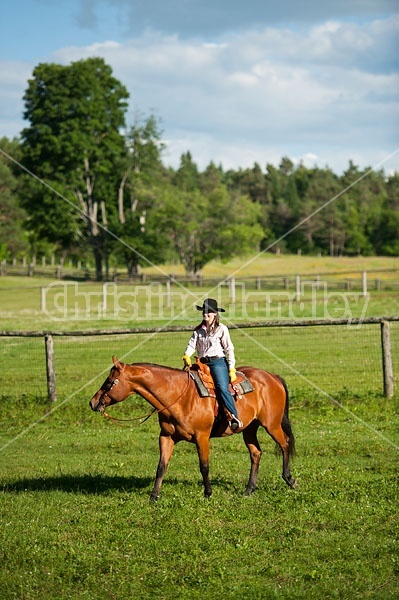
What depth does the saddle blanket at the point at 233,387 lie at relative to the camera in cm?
930

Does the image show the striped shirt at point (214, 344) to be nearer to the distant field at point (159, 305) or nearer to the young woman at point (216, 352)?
the young woman at point (216, 352)

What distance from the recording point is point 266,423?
392 inches

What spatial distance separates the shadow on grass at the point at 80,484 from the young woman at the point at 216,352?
1.73m

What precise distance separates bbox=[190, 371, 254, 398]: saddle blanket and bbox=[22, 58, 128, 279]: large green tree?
5684cm

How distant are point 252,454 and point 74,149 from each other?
5907cm

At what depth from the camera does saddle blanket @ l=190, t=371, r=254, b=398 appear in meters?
9.30

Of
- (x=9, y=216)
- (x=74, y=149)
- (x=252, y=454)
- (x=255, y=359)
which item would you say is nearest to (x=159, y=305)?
(x=255, y=359)

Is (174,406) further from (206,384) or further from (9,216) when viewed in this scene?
(9,216)

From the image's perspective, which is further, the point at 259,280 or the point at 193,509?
the point at 259,280

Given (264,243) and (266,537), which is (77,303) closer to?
(266,537)

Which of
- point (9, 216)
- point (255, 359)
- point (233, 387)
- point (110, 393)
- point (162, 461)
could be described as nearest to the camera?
point (110, 393)

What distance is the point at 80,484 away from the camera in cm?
1004

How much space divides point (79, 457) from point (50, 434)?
83.2 inches

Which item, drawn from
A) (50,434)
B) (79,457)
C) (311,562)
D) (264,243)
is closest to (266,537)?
(311,562)
